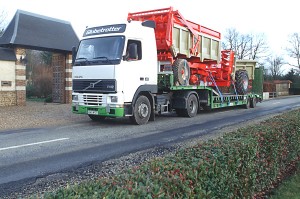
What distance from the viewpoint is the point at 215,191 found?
9.99 feet

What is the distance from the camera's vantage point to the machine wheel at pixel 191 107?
44.5ft

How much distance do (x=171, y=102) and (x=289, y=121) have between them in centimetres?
782

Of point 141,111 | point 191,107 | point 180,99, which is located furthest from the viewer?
point 191,107

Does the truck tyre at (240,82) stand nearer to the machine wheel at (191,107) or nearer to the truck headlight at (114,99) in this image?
the machine wheel at (191,107)

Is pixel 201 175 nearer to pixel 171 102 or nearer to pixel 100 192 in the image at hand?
pixel 100 192

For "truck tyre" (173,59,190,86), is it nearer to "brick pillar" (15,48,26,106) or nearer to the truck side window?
the truck side window

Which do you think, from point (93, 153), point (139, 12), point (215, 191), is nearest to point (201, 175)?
point (215, 191)

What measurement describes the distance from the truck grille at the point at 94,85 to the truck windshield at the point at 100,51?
59cm

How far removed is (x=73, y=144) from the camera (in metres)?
7.75

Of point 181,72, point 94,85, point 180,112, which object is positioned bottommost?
point 180,112

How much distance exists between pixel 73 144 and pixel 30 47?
12.3 meters

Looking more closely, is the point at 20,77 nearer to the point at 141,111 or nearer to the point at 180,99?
the point at 180,99

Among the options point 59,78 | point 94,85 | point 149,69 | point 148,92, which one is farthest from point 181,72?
point 59,78

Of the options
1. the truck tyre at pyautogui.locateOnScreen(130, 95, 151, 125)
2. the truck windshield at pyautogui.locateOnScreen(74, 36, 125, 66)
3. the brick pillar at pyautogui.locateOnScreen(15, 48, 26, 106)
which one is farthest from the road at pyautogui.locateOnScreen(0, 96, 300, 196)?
the brick pillar at pyautogui.locateOnScreen(15, 48, 26, 106)
